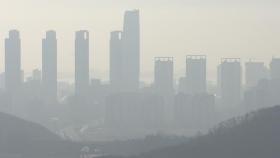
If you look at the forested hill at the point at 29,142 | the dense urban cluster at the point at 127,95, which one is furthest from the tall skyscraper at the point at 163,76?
the forested hill at the point at 29,142

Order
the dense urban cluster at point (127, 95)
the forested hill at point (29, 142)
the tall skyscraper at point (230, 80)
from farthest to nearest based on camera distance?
the tall skyscraper at point (230, 80) → the dense urban cluster at point (127, 95) → the forested hill at point (29, 142)

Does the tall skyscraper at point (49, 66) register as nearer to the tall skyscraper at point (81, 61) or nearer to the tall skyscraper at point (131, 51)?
the tall skyscraper at point (81, 61)

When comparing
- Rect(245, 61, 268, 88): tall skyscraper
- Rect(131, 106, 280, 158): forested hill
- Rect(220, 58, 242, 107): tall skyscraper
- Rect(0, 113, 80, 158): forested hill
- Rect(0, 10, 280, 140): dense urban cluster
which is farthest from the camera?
Rect(245, 61, 268, 88): tall skyscraper

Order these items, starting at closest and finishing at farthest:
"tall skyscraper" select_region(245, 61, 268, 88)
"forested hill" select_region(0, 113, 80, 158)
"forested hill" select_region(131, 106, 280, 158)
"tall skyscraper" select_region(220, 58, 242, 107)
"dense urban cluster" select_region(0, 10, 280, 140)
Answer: "forested hill" select_region(131, 106, 280, 158), "forested hill" select_region(0, 113, 80, 158), "dense urban cluster" select_region(0, 10, 280, 140), "tall skyscraper" select_region(220, 58, 242, 107), "tall skyscraper" select_region(245, 61, 268, 88)

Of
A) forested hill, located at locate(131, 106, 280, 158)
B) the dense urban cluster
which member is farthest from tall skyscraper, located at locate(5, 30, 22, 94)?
forested hill, located at locate(131, 106, 280, 158)

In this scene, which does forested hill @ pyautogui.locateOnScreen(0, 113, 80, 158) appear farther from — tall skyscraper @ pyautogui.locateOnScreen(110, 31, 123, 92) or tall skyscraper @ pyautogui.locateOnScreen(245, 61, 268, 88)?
tall skyscraper @ pyautogui.locateOnScreen(245, 61, 268, 88)

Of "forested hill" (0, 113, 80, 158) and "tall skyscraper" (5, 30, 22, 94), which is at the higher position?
"tall skyscraper" (5, 30, 22, 94)
